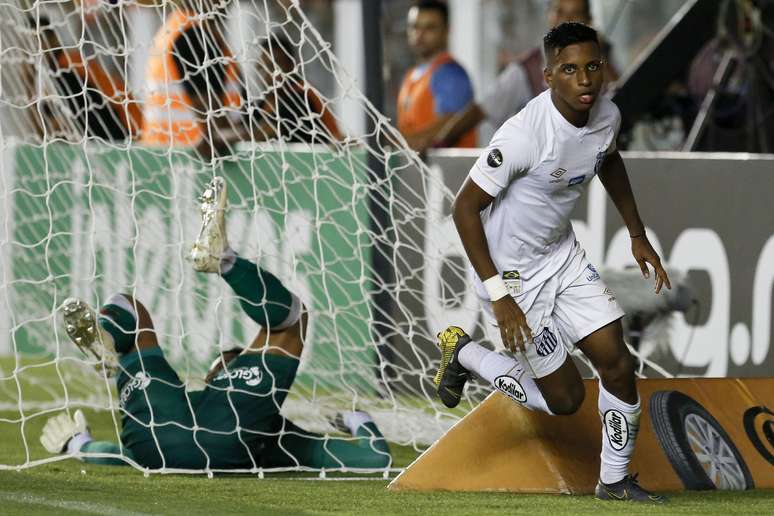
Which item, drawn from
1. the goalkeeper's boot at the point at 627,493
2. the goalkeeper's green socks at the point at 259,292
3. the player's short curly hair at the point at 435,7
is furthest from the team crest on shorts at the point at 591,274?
the player's short curly hair at the point at 435,7

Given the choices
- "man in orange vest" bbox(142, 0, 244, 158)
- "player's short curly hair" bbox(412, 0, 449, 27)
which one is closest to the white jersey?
"man in orange vest" bbox(142, 0, 244, 158)

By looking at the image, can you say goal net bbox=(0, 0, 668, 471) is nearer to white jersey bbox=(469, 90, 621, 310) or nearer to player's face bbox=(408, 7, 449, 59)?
white jersey bbox=(469, 90, 621, 310)

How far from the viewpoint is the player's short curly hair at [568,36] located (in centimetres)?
478

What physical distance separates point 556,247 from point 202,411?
153 cm

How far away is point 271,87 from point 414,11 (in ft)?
9.11

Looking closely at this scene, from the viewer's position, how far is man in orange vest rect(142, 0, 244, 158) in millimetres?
6586

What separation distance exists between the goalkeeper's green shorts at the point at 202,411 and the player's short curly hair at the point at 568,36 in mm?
1689

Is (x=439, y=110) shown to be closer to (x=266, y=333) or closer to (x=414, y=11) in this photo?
(x=414, y=11)

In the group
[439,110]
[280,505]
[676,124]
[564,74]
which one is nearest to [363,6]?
[439,110]

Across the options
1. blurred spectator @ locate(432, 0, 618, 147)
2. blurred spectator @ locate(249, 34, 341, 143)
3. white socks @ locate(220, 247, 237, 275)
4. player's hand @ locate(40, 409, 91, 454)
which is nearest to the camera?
white socks @ locate(220, 247, 237, 275)

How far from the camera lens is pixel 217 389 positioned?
5715mm

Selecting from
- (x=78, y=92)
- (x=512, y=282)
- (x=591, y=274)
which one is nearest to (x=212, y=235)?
(x=512, y=282)

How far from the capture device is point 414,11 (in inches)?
360

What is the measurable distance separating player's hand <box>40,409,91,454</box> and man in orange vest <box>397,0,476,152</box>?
10.3 ft
